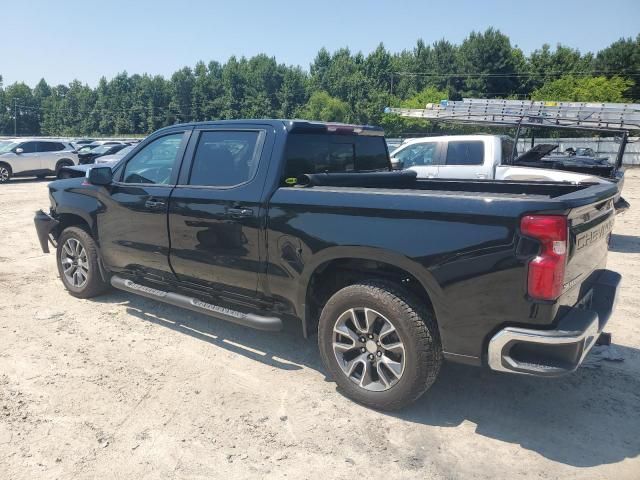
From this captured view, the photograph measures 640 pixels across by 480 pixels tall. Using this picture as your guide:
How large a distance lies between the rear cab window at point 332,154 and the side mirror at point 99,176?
212cm

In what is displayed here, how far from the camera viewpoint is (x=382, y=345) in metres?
3.30

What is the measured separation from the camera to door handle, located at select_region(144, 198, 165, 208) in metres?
4.43

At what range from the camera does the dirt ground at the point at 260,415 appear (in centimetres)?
281

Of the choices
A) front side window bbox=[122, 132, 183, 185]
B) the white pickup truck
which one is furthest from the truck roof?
the white pickup truck

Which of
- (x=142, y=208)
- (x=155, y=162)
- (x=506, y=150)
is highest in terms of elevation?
(x=506, y=150)

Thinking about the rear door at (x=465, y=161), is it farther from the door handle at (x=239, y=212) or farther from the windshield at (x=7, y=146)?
the windshield at (x=7, y=146)

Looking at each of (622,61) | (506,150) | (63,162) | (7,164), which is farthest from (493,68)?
(506,150)

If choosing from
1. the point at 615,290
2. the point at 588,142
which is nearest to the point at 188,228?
the point at 615,290

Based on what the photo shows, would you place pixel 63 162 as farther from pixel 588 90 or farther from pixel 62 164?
pixel 588 90

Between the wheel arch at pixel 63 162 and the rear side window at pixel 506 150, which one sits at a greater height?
the rear side window at pixel 506 150

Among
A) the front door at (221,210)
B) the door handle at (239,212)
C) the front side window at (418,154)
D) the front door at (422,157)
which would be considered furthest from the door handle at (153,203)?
the front side window at (418,154)

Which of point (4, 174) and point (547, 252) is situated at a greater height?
point (547, 252)

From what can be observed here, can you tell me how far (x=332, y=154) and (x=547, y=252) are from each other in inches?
83.2

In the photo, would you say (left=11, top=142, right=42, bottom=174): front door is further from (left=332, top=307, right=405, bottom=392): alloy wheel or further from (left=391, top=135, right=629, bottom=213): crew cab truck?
(left=332, top=307, right=405, bottom=392): alloy wheel
